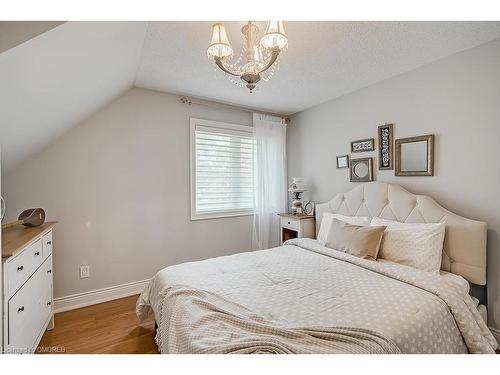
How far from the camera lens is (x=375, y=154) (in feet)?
8.96

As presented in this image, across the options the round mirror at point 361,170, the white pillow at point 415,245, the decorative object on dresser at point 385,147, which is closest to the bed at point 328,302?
the white pillow at point 415,245

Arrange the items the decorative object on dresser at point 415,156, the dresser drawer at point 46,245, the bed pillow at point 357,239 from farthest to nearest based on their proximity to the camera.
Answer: the decorative object on dresser at point 415,156 → the bed pillow at point 357,239 → the dresser drawer at point 46,245

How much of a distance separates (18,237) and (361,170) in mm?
3225

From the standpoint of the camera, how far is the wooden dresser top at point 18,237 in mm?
1371

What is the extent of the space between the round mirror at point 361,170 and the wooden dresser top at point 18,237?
3108mm

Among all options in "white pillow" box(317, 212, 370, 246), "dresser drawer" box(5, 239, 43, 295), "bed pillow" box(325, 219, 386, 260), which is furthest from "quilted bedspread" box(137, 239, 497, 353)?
"dresser drawer" box(5, 239, 43, 295)

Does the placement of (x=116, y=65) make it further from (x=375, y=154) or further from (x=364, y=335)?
(x=375, y=154)

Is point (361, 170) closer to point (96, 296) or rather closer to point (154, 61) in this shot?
point (154, 61)

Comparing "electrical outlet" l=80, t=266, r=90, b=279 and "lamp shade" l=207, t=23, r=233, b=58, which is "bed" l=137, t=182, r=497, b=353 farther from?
"lamp shade" l=207, t=23, r=233, b=58

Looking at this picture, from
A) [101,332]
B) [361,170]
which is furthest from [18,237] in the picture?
[361,170]

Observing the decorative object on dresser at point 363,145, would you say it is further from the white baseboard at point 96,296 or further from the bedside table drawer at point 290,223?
the white baseboard at point 96,296
